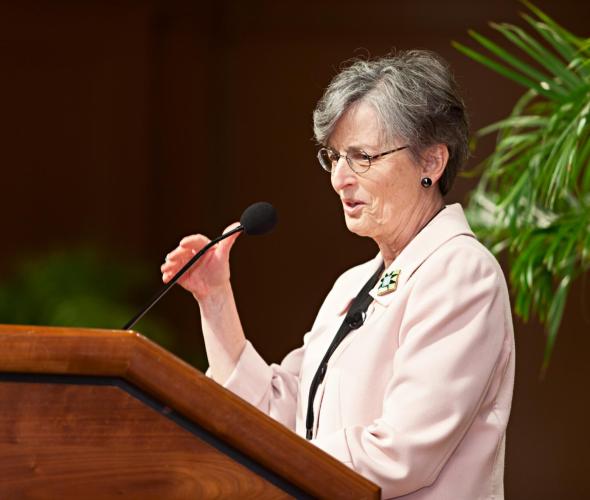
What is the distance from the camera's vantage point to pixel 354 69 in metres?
1.88

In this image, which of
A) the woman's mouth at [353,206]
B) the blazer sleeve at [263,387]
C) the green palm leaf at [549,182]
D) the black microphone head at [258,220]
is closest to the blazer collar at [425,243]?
the woman's mouth at [353,206]

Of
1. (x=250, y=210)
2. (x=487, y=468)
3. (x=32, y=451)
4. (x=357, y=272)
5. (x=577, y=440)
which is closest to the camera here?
(x=32, y=451)

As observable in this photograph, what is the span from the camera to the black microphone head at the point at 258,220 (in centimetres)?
184

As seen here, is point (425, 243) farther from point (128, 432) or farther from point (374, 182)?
point (128, 432)

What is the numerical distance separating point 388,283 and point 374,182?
0.18 meters

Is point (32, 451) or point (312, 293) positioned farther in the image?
point (312, 293)

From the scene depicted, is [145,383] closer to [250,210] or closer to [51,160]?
[250,210]

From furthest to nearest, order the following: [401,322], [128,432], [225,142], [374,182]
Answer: [225,142] < [374,182] < [401,322] < [128,432]

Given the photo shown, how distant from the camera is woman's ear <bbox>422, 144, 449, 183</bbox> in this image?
1841 mm

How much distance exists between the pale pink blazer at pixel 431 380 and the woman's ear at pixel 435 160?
0.07 meters

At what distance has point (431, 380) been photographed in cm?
152

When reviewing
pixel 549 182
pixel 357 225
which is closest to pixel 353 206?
pixel 357 225

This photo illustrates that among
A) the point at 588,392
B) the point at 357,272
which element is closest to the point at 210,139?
the point at 588,392

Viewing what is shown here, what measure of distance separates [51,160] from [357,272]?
13.4 feet
